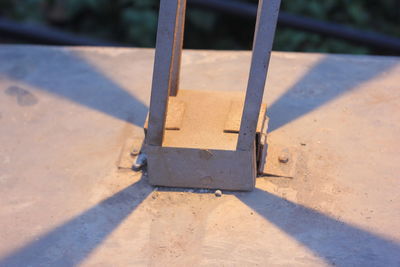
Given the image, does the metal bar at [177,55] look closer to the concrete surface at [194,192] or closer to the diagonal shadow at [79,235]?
the concrete surface at [194,192]

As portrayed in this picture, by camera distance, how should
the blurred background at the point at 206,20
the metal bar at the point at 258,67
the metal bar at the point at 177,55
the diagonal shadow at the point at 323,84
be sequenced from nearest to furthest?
the metal bar at the point at 258,67, the metal bar at the point at 177,55, the diagonal shadow at the point at 323,84, the blurred background at the point at 206,20

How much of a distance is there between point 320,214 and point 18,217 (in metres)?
0.93

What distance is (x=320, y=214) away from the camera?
1713mm

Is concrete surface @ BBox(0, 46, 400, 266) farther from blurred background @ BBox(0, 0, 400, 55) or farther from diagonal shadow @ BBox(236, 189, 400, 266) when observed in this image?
blurred background @ BBox(0, 0, 400, 55)

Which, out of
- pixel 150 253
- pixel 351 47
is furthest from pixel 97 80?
pixel 351 47

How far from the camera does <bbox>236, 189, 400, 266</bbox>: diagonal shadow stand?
1573 millimetres

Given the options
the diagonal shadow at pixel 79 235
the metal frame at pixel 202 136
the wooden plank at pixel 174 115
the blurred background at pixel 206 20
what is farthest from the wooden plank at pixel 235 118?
the blurred background at pixel 206 20

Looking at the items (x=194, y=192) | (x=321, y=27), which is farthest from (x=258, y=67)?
(x=321, y=27)

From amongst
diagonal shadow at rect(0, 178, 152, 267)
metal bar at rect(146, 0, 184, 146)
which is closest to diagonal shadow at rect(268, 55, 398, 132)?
metal bar at rect(146, 0, 184, 146)

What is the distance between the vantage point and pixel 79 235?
5.57ft

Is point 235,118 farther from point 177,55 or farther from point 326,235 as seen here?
point 326,235

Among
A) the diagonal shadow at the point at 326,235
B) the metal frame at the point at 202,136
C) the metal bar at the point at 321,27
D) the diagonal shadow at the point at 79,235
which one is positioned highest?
the metal bar at the point at 321,27

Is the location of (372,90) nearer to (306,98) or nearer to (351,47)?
(306,98)

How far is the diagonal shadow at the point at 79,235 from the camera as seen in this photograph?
64.4 inches
